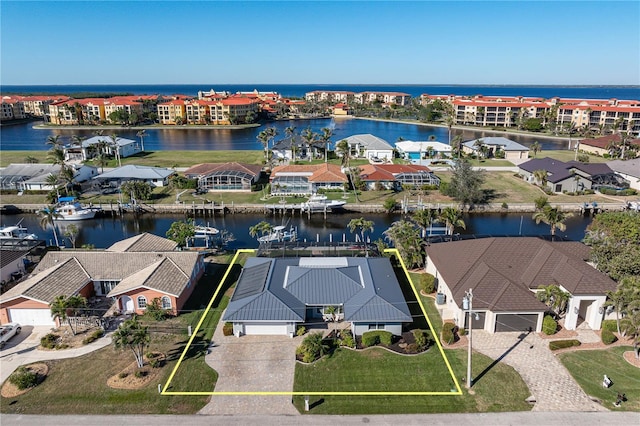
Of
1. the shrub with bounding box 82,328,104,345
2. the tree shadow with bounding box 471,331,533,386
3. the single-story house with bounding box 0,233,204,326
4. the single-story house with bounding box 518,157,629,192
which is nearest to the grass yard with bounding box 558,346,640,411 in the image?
the tree shadow with bounding box 471,331,533,386

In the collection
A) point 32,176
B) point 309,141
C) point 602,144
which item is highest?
point 309,141

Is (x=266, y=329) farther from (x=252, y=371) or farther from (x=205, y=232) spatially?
(x=205, y=232)

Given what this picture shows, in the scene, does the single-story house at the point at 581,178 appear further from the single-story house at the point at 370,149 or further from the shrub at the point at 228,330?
the shrub at the point at 228,330

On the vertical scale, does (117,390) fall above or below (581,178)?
below

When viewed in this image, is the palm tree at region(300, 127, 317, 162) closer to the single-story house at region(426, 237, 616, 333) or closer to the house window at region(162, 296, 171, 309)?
the single-story house at region(426, 237, 616, 333)

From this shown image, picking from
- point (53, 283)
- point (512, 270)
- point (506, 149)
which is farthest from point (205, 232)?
point (506, 149)

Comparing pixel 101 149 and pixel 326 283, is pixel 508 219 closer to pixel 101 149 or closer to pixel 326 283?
pixel 326 283

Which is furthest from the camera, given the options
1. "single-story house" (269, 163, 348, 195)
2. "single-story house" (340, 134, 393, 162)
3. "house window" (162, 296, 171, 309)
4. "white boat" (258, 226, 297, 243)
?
"single-story house" (340, 134, 393, 162)
